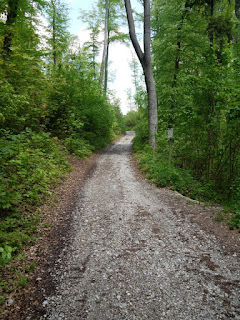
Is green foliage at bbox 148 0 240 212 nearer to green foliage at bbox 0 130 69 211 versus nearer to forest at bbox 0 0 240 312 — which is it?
forest at bbox 0 0 240 312

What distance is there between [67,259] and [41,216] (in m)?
1.65

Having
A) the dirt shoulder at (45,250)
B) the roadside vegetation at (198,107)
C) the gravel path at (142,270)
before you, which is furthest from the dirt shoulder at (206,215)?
the dirt shoulder at (45,250)

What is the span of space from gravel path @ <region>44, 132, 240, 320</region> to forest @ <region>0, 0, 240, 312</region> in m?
0.84

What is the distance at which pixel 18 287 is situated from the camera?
2816 millimetres

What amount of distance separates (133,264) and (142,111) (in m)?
11.6

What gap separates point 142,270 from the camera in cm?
319

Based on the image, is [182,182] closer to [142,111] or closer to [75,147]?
[75,147]

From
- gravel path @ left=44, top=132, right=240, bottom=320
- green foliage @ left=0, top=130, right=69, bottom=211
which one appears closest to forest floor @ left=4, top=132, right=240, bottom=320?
gravel path @ left=44, top=132, right=240, bottom=320

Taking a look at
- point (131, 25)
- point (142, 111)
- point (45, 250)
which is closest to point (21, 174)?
point (45, 250)

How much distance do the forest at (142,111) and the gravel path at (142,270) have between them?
0.84 m

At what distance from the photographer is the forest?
4.39 m

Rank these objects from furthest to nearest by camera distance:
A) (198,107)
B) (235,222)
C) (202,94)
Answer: (198,107)
(202,94)
(235,222)

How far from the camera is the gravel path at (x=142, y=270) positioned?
8.20 feet

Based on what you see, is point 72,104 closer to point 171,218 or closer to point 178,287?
point 171,218
